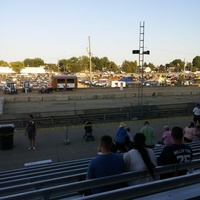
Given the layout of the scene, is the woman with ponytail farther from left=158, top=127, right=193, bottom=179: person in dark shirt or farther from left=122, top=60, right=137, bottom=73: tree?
left=122, top=60, right=137, bottom=73: tree

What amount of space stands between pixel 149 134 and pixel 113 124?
8273 millimetres

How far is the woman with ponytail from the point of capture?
396 centimetres

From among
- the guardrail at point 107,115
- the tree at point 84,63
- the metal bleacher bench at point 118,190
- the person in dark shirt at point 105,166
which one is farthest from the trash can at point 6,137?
the tree at point 84,63

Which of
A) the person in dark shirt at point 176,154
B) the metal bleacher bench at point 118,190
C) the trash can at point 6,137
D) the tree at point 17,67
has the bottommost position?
the trash can at point 6,137

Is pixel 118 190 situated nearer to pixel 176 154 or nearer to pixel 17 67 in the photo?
pixel 176 154

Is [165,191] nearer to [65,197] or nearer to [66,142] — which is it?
[65,197]

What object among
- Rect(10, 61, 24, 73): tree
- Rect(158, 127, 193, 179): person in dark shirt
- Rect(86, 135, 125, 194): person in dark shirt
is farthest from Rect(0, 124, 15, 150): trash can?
Rect(10, 61, 24, 73): tree

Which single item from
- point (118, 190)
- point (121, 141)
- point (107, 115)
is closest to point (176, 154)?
point (118, 190)

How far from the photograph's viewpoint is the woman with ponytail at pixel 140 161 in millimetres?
3965

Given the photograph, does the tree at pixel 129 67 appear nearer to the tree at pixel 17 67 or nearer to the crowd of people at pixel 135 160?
the tree at pixel 17 67

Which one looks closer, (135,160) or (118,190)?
(118,190)

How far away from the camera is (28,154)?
11.9 metres

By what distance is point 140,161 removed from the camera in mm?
4047

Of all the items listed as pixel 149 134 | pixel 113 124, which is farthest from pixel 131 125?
pixel 149 134
